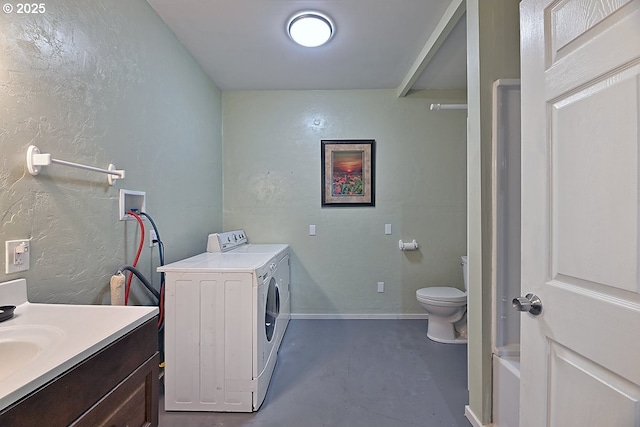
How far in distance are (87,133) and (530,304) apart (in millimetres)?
1959

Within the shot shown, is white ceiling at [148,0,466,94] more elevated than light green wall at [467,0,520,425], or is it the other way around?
white ceiling at [148,0,466,94]

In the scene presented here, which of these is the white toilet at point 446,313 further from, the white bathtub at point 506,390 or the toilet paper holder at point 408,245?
the white bathtub at point 506,390

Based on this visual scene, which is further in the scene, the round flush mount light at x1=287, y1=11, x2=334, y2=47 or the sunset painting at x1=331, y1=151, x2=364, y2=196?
the sunset painting at x1=331, y1=151, x2=364, y2=196

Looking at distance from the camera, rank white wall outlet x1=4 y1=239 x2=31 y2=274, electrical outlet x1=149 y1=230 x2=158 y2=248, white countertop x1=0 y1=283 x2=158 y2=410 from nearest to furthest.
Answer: white countertop x1=0 y1=283 x2=158 y2=410 → white wall outlet x1=4 y1=239 x2=31 y2=274 → electrical outlet x1=149 y1=230 x2=158 y2=248

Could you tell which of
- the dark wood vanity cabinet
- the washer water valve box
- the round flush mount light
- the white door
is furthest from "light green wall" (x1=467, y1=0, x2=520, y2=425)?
the washer water valve box

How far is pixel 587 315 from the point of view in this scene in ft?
2.56

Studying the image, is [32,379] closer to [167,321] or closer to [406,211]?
[167,321]

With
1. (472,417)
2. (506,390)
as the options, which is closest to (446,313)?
(472,417)

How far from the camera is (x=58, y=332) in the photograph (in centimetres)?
88

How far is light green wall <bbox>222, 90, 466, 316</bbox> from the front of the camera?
3244 millimetres

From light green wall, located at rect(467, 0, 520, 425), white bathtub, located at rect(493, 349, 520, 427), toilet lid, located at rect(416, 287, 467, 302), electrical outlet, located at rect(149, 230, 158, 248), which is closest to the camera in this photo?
white bathtub, located at rect(493, 349, 520, 427)

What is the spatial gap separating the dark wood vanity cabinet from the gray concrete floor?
0.92m

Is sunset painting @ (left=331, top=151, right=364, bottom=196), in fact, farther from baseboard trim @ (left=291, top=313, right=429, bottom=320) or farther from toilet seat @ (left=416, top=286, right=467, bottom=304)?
baseboard trim @ (left=291, top=313, right=429, bottom=320)

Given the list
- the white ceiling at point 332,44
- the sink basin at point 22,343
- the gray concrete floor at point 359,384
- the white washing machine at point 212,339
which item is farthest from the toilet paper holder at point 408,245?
the sink basin at point 22,343
